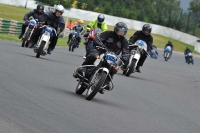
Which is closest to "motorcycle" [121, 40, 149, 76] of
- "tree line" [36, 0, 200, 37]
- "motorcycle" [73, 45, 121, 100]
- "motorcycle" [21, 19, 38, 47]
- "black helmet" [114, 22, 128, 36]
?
"motorcycle" [21, 19, 38, 47]

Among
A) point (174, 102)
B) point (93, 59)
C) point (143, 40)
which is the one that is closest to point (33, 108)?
point (93, 59)

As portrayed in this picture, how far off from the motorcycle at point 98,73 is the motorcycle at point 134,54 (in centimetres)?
928

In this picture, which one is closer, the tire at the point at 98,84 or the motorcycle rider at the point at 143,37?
the tire at the point at 98,84

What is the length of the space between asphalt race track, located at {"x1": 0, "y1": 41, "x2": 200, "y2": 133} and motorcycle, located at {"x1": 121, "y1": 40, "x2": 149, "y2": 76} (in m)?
3.54

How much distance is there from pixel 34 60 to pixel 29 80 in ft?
19.9

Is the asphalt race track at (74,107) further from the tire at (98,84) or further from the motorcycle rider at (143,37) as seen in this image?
the motorcycle rider at (143,37)

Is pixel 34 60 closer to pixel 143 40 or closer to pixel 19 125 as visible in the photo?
pixel 143 40

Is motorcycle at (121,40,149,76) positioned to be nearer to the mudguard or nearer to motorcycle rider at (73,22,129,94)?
the mudguard

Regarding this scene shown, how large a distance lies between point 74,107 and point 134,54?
38.8ft

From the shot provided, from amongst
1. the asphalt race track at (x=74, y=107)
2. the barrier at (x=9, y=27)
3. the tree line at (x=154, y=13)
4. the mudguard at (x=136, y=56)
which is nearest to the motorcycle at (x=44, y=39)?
the asphalt race track at (x=74, y=107)

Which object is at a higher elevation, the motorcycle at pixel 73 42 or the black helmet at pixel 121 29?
the black helmet at pixel 121 29

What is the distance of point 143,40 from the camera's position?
23.8 meters

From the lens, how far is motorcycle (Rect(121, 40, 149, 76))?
22719 millimetres

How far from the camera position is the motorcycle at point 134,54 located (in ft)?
74.5
